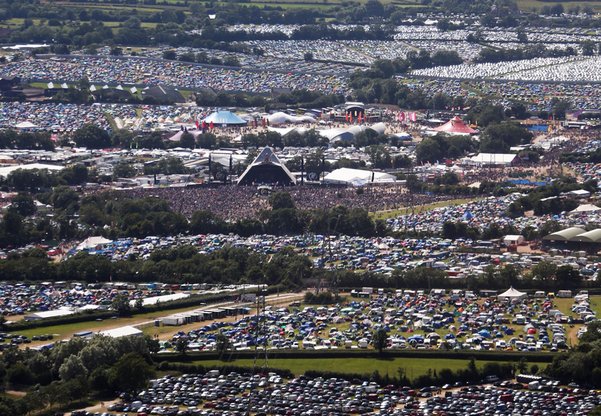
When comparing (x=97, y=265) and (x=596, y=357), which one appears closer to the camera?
(x=596, y=357)

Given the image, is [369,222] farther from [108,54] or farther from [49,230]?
[108,54]

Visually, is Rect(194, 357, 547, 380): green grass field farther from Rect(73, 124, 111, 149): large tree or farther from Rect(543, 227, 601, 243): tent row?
Rect(73, 124, 111, 149): large tree

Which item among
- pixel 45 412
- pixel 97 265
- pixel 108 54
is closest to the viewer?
pixel 45 412

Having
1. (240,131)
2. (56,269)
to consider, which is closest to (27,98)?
(240,131)

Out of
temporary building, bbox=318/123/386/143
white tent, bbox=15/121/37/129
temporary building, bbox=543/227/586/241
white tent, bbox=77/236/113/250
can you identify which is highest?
temporary building, bbox=543/227/586/241

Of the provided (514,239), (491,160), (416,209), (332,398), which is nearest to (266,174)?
(416,209)

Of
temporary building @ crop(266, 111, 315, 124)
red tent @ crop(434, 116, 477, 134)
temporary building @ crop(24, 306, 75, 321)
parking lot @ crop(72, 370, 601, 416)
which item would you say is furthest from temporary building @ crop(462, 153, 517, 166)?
parking lot @ crop(72, 370, 601, 416)

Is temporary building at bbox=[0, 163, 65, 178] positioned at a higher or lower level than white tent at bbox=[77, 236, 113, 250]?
lower
